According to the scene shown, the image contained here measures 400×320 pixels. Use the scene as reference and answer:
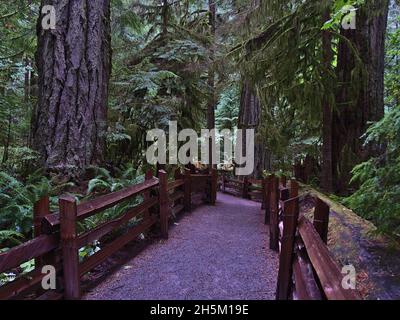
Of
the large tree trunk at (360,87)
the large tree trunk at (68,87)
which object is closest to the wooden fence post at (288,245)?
the large tree trunk at (68,87)

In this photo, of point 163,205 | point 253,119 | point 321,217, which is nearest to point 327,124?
point 163,205

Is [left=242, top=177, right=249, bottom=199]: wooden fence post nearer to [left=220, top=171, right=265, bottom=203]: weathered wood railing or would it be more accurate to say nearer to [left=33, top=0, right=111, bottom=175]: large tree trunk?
[left=220, top=171, right=265, bottom=203]: weathered wood railing

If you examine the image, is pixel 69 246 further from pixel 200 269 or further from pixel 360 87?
pixel 360 87

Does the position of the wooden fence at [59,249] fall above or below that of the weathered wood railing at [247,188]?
above

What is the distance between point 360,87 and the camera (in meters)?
8.12

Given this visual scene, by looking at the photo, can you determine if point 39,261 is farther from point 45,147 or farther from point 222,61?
point 222,61

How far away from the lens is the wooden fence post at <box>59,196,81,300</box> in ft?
11.9

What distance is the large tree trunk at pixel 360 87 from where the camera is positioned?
811 cm

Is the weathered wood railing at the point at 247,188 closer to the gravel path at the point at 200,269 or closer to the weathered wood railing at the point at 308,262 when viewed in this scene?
the gravel path at the point at 200,269

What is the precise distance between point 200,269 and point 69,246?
1.98 metres

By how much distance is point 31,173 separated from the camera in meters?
6.82

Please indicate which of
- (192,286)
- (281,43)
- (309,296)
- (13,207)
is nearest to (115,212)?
(13,207)

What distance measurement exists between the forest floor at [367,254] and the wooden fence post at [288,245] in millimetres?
584

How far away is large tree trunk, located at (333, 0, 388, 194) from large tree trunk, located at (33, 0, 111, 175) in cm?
530
